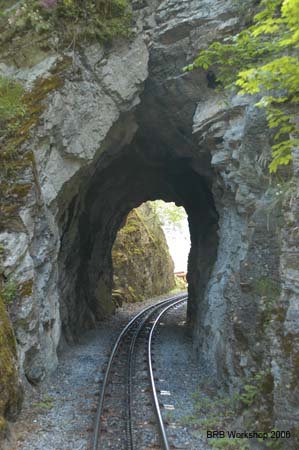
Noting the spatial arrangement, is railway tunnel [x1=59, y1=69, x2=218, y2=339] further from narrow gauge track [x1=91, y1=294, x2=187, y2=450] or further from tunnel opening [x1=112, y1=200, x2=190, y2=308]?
tunnel opening [x1=112, y1=200, x2=190, y2=308]

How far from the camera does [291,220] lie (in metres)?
6.96

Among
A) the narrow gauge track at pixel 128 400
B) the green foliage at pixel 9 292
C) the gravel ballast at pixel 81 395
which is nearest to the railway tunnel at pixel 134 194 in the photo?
the gravel ballast at pixel 81 395

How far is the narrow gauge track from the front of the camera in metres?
7.41

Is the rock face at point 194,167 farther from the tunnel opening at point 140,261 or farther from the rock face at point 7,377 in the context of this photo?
the tunnel opening at point 140,261

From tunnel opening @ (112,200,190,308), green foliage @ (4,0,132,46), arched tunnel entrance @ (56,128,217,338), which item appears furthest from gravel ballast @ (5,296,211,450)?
tunnel opening @ (112,200,190,308)

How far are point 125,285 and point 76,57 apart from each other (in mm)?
19391

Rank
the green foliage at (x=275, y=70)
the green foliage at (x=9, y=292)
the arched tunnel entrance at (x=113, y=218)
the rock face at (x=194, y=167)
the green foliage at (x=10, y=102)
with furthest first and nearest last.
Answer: the arched tunnel entrance at (x=113, y=218) < the green foliage at (x=10, y=102) < the green foliage at (x=9, y=292) < the rock face at (x=194, y=167) < the green foliage at (x=275, y=70)

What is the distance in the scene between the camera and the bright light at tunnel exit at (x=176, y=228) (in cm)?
4744

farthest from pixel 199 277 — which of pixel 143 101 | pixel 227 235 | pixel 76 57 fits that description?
pixel 76 57

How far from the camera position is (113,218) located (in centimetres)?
2214

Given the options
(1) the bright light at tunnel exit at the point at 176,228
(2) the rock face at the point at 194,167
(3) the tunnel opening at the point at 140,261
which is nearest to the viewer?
(2) the rock face at the point at 194,167

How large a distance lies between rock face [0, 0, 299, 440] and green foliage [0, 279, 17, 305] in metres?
0.18

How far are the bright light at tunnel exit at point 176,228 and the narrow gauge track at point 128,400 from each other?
27353 mm

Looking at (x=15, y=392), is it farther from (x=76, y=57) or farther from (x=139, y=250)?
(x=139, y=250)
